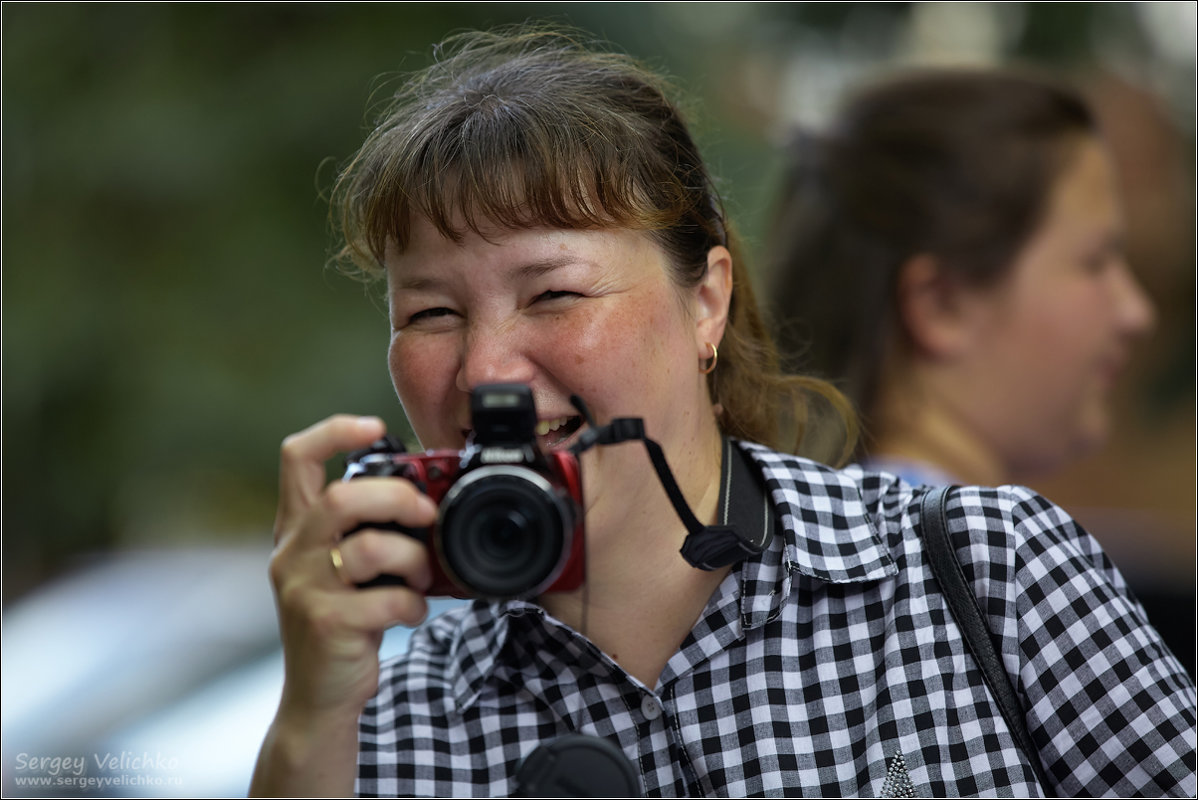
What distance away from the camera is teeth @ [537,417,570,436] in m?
1.80

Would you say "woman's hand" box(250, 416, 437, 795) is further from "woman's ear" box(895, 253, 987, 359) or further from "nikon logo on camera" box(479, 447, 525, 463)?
"woman's ear" box(895, 253, 987, 359)

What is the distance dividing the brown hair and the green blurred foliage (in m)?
3.14

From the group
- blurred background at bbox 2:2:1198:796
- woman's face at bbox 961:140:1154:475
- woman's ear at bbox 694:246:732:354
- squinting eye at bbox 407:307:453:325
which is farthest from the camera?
blurred background at bbox 2:2:1198:796

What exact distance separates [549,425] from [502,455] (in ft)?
0.97

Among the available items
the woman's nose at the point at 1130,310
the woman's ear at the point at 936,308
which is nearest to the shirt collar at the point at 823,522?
the woman's ear at the point at 936,308

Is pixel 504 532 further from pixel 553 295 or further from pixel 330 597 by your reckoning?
pixel 553 295

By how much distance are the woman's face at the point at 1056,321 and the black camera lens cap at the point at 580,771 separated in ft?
5.26

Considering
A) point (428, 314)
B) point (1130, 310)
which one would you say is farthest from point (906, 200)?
point (428, 314)

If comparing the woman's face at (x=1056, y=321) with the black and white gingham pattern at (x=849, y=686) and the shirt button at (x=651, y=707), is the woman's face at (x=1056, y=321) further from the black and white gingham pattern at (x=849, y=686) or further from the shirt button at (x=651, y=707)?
the shirt button at (x=651, y=707)

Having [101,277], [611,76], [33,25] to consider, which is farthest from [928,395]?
[33,25]

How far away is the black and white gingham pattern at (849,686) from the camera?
65.0 inches

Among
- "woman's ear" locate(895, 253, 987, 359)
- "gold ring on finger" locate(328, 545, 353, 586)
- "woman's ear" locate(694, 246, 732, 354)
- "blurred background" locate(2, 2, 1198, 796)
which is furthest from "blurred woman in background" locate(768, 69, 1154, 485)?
"blurred background" locate(2, 2, 1198, 796)

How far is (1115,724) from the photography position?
1.64m

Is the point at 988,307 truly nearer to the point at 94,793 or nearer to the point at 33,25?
the point at 94,793
